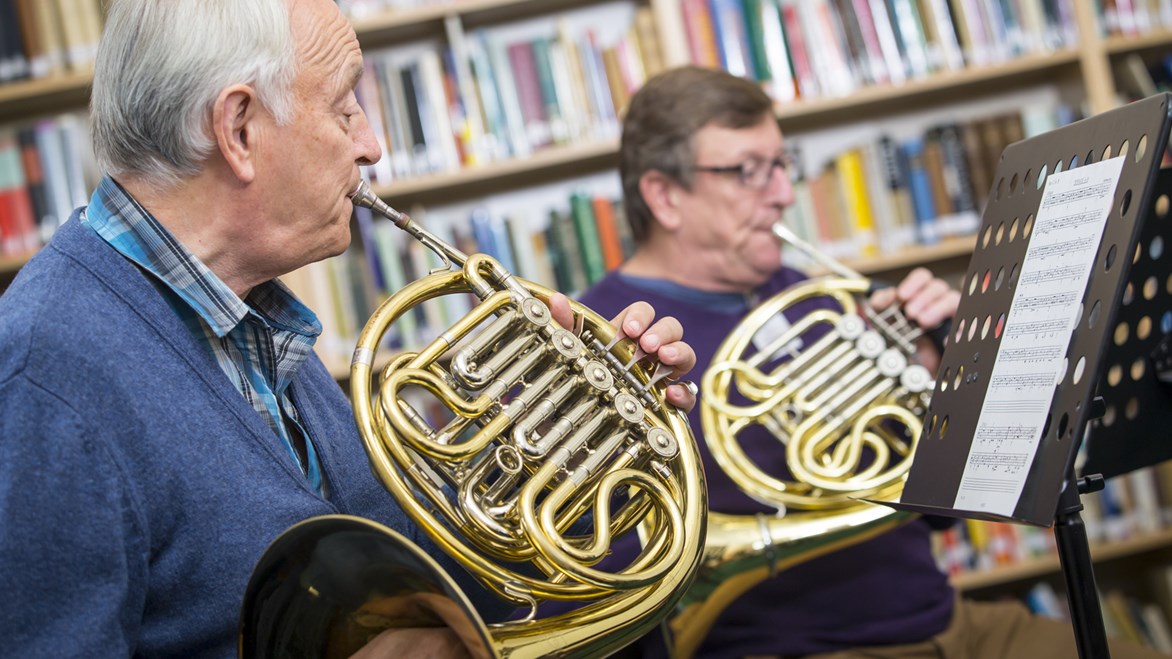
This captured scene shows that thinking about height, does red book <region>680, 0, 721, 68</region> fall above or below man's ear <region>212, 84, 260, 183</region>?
above

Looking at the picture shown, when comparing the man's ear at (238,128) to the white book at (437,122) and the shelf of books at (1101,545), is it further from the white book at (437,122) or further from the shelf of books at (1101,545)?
the shelf of books at (1101,545)

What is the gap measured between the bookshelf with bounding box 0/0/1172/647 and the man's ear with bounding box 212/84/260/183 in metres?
1.40

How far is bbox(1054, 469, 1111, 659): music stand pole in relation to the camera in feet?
3.41

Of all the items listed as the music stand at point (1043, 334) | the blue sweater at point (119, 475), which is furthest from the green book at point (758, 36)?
the blue sweater at point (119, 475)

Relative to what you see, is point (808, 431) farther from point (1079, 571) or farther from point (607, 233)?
point (607, 233)

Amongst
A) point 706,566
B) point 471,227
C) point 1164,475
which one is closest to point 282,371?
point 706,566

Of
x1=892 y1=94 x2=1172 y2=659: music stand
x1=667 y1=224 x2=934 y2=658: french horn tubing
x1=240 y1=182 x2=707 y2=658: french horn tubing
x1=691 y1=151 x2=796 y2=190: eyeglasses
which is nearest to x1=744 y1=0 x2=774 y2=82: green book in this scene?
x1=691 y1=151 x2=796 y2=190: eyeglasses

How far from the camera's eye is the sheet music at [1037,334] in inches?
38.1

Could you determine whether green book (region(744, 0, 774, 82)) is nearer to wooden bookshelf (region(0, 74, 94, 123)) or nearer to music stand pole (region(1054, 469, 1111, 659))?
wooden bookshelf (region(0, 74, 94, 123))

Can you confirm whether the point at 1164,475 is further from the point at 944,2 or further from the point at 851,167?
the point at 944,2

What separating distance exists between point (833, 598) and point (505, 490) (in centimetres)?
83

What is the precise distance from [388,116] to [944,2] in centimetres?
134

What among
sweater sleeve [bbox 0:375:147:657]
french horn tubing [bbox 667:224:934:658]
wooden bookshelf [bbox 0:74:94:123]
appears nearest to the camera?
sweater sleeve [bbox 0:375:147:657]

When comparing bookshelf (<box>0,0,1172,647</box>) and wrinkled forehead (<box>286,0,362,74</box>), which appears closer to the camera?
wrinkled forehead (<box>286,0,362,74</box>)
